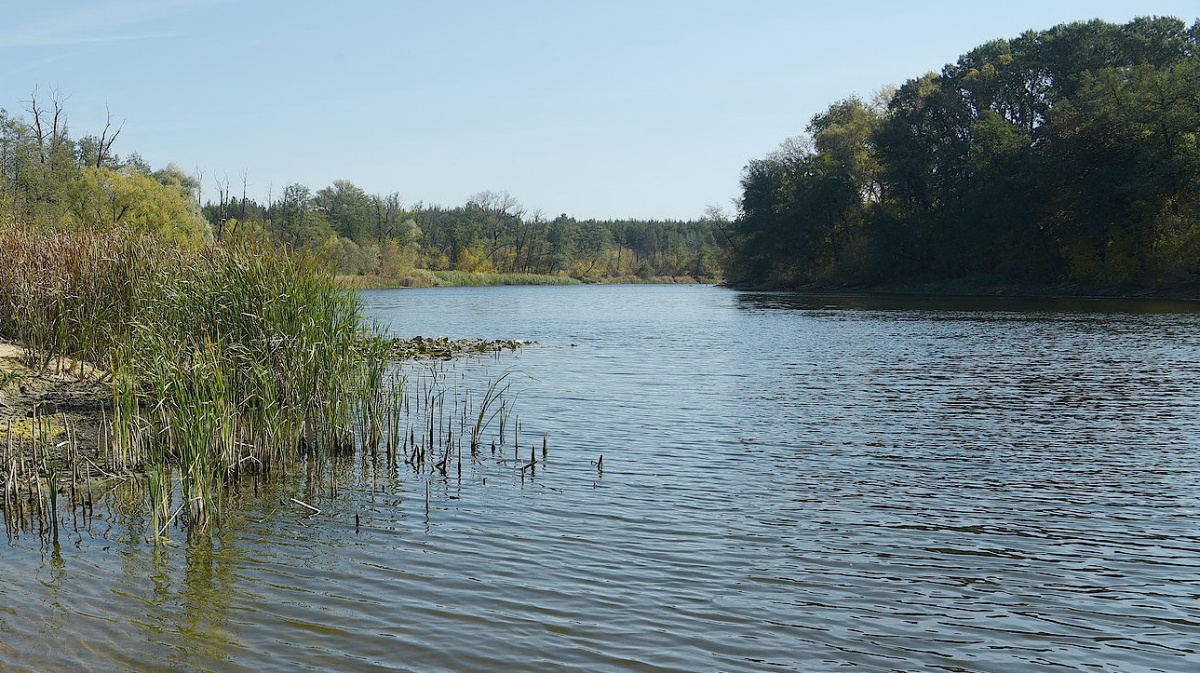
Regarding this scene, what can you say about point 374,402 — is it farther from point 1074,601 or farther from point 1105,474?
point 1105,474

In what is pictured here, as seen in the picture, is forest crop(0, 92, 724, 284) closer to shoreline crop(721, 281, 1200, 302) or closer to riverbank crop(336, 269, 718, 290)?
riverbank crop(336, 269, 718, 290)

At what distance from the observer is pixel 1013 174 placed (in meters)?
69.9

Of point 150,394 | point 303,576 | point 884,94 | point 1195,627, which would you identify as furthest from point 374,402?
point 884,94

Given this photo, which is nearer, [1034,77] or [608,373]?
[608,373]

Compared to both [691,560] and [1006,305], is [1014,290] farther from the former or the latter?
[691,560]

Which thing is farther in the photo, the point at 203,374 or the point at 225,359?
the point at 225,359

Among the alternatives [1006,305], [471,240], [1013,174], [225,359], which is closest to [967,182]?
[1013,174]

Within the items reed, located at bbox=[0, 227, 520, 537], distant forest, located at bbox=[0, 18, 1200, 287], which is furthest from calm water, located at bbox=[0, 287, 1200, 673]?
distant forest, located at bbox=[0, 18, 1200, 287]

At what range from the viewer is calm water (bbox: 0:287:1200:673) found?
6.50m

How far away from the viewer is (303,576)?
7934 mm

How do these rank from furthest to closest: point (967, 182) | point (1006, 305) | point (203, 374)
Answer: point (967, 182)
point (1006, 305)
point (203, 374)

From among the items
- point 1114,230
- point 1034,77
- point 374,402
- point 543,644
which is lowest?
point 543,644

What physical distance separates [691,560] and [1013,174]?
231ft

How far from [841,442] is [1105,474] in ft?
12.7
